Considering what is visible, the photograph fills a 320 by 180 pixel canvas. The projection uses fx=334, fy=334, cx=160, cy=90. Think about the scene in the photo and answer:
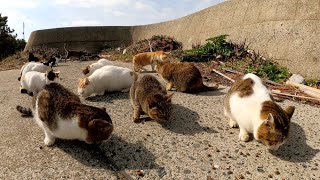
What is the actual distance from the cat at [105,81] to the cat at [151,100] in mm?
1144

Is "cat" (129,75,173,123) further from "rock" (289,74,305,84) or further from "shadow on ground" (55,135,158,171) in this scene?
"rock" (289,74,305,84)

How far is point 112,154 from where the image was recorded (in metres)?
3.73

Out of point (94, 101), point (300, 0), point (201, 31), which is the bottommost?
point (94, 101)

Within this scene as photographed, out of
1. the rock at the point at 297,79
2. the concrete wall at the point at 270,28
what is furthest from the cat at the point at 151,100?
the concrete wall at the point at 270,28

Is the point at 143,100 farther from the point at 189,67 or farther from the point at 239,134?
the point at 189,67

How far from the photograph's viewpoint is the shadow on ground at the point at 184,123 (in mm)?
4426

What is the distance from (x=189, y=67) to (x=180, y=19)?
9.69 meters

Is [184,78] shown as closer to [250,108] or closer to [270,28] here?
[250,108]

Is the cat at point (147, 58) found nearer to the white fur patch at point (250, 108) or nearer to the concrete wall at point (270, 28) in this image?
the concrete wall at point (270, 28)

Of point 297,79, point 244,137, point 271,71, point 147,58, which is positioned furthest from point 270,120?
point 147,58

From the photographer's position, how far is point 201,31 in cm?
1315

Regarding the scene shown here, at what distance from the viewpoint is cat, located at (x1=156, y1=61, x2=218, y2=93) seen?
6.15m

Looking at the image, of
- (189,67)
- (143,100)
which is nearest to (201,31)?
(189,67)

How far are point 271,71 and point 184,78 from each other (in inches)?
114
